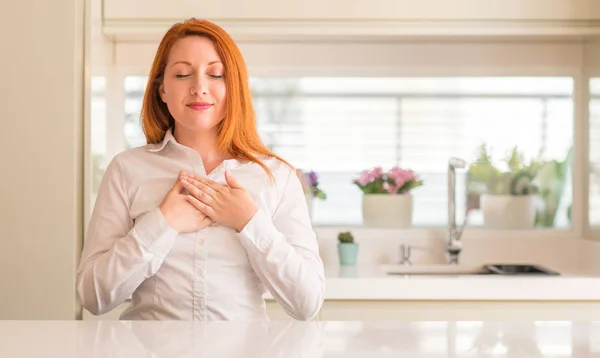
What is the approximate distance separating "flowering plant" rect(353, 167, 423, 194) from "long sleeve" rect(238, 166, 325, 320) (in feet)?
5.23

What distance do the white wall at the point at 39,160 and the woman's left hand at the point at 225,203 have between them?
1202 mm

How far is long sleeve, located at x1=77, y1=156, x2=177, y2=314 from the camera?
1463mm

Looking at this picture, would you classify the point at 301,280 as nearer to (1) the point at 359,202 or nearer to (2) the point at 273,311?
(2) the point at 273,311

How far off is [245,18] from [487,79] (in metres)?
1.11

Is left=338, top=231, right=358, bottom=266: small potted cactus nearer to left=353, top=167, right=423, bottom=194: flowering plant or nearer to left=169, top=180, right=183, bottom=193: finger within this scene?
left=353, top=167, right=423, bottom=194: flowering plant

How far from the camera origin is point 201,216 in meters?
1.54

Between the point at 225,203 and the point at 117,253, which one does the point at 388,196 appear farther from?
the point at 117,253

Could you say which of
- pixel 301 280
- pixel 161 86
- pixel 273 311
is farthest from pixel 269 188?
pixel 273 311

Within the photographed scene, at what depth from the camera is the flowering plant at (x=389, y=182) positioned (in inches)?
126

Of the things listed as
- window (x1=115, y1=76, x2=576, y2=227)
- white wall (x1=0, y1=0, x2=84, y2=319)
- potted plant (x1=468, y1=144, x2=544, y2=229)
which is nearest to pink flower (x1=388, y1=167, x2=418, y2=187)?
window (x1=115, y1=76, x2=576, y2=227)

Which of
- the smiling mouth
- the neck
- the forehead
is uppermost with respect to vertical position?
the forehead

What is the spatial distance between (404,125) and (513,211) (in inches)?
22.9

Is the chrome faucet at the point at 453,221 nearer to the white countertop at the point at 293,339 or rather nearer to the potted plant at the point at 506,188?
the potted plant at the point at 506,188

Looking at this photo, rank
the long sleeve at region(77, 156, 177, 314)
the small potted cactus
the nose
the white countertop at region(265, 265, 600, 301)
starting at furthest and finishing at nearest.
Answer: the small potted cactus
the white countertop at region(265, 265, 600, 301)
the nose
the long sleeve at region(77, 156, 177, 314)
